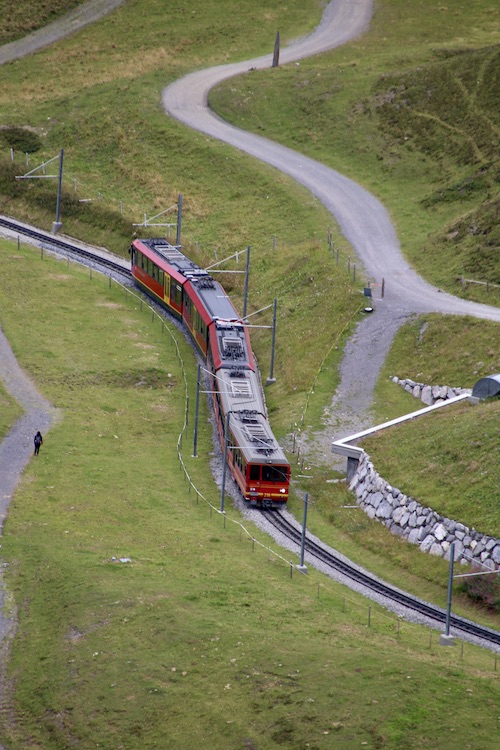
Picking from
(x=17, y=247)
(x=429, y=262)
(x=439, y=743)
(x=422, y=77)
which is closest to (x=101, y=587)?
(x=439, y=743)

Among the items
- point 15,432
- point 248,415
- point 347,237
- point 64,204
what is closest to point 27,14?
point 64,204

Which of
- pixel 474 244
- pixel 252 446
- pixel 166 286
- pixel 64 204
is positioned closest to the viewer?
pixel 252 446

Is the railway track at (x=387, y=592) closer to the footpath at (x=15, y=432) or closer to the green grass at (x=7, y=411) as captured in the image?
the footpath at (x=15, y=432)

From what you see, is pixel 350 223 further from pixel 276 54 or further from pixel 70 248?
pixel 276 54

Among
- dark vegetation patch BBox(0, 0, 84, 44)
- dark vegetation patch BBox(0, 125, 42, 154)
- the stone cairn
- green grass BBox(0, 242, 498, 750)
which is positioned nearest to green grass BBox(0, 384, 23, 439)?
green grass BBox(0, 242, 498, 750)

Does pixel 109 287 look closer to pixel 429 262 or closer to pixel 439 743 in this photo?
pixel 429 262

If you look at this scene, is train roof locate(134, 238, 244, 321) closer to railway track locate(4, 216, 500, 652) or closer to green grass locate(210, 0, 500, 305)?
green grass locate(210, 0, 500, 305)
